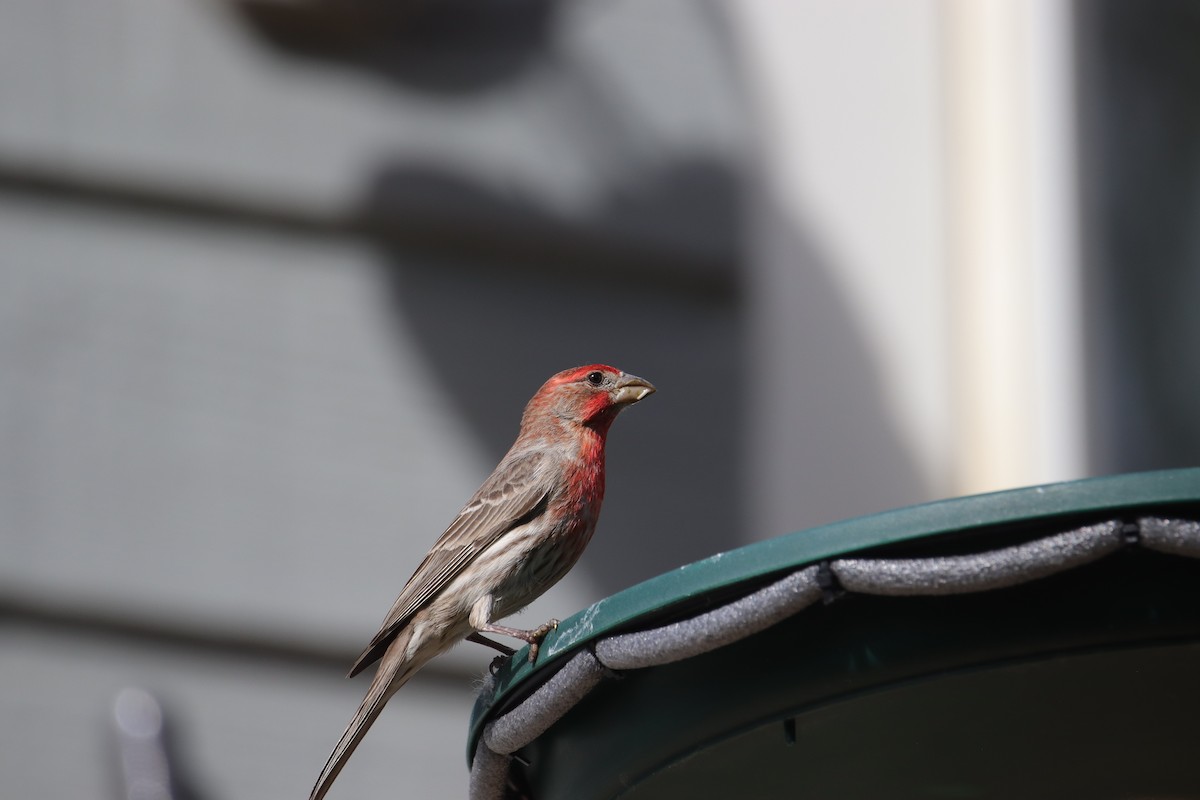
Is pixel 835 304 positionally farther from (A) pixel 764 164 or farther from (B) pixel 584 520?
(B) pixel 584 520

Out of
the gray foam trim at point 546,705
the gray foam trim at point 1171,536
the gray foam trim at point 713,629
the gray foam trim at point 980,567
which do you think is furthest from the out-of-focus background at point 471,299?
the gray foam trim at point 1171,536

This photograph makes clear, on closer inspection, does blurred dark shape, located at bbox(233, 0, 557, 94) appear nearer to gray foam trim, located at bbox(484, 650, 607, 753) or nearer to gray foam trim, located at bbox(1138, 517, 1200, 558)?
gray foam trim, located at bbox(484, 650, 607, 753)

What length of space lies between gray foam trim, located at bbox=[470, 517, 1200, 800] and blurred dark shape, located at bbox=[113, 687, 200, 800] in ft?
6.96

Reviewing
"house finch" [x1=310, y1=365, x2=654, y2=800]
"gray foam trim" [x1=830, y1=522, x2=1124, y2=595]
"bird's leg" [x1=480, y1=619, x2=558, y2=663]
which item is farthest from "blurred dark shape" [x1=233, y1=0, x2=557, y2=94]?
"gray foam trim" [x1=830, y1=522, x2=1124, y2=595]

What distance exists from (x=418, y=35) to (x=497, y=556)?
2.11 meters

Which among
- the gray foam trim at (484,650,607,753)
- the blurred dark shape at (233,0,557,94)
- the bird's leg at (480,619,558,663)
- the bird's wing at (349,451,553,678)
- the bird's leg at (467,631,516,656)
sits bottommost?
the gray foam trim at (484,650,607,753)

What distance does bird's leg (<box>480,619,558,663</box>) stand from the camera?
2.62 metres

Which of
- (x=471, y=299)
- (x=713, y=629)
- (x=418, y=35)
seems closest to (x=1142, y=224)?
(x=471, y=299)

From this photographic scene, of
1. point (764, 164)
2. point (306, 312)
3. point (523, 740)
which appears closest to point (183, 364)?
point (306, 312)

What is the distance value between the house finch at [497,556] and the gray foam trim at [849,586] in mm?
1789

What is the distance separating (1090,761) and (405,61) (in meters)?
3.99

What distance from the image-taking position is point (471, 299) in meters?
5.36

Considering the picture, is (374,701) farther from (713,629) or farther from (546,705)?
(713,629)

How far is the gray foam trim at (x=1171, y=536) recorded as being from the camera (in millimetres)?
2016
